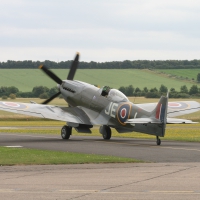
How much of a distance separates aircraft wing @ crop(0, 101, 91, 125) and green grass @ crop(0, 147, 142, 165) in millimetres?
10173

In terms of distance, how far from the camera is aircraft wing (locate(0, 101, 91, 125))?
120 ft

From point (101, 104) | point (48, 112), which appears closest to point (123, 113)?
point (101, 104)

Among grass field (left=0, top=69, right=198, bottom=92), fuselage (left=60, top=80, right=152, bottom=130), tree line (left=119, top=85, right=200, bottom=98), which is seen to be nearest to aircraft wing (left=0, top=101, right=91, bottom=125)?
fuselage (left=60, top=80, right=152, bottom=130)

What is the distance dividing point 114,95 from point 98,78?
87774mm

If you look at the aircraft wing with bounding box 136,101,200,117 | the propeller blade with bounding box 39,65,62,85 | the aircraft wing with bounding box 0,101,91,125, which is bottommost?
Result: the aircraft wing with bounding box 0,101,91,125

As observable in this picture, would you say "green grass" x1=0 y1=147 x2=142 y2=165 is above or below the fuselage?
below

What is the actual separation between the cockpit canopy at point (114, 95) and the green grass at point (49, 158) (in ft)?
30.8

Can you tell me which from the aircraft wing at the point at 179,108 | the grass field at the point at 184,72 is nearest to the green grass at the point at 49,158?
the aircraft wing at the point at 179,108

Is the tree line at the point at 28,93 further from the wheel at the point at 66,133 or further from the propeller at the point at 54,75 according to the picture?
the wheel at the point at 66,133

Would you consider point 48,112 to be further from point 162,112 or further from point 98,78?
point 98,78

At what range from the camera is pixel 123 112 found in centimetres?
3397

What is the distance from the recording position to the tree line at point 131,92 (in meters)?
110

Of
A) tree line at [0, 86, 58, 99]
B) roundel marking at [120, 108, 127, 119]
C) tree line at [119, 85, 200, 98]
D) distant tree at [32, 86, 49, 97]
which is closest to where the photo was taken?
roundel marking at [120, 108, 127, 119]

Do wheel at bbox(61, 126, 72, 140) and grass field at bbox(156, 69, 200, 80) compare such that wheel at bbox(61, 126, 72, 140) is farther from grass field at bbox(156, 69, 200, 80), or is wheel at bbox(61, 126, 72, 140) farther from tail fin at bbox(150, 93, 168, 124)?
grass field at bbox(156, 69, 200, 80)
